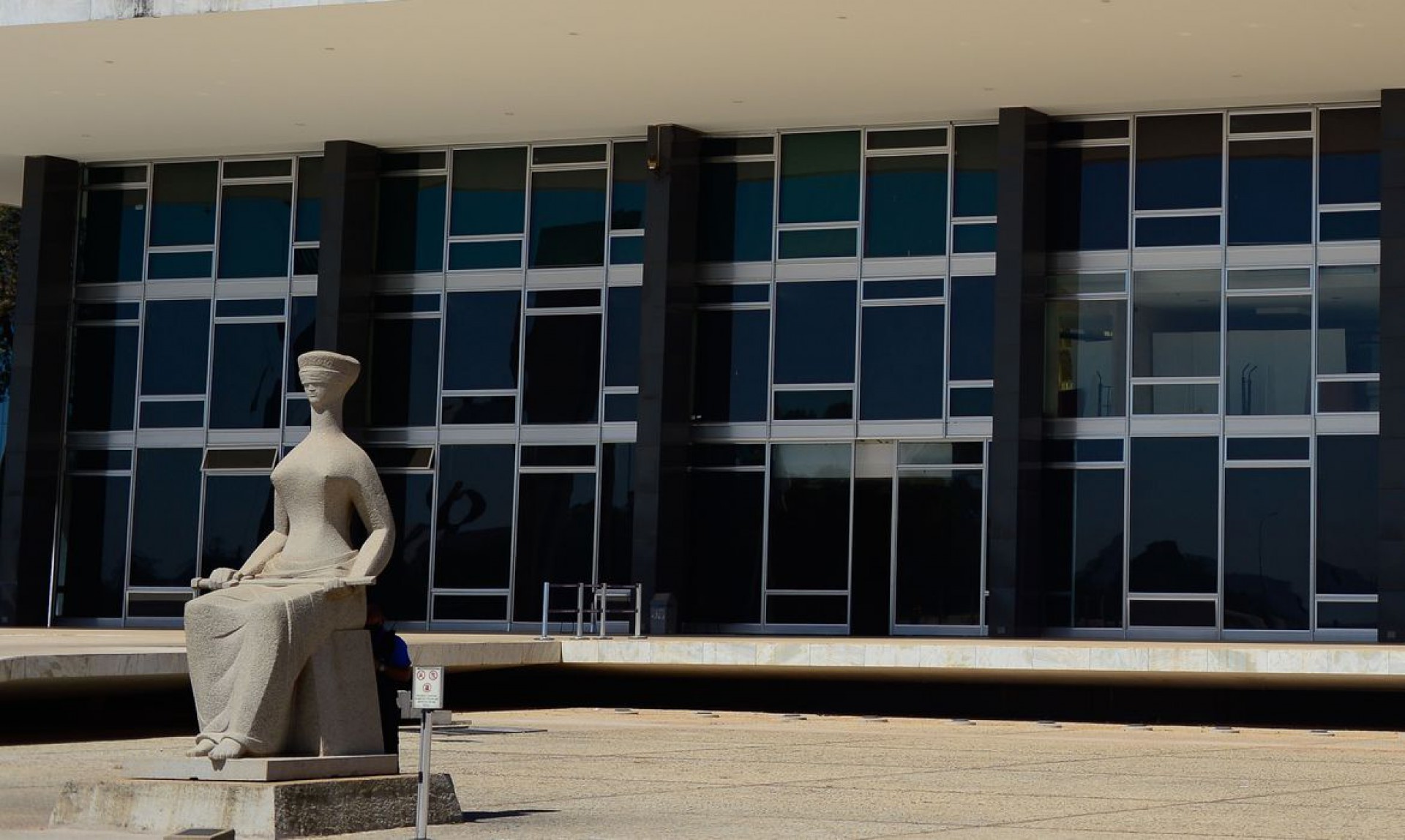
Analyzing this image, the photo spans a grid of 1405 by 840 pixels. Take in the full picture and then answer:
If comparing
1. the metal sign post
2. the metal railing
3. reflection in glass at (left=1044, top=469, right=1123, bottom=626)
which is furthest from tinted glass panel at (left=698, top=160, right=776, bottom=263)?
the metal sign post

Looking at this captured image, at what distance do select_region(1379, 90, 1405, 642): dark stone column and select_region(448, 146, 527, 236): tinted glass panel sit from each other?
1357 centimetres

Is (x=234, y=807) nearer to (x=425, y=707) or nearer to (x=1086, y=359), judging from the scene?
(x=425, y=707)

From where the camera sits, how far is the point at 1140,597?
29219mm

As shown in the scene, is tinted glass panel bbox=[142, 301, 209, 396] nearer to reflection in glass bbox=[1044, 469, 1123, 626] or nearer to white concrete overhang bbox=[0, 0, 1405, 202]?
white concrete overhang bbox=[0, 0, 1405, 202]

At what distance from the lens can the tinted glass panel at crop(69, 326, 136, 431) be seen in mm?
34562

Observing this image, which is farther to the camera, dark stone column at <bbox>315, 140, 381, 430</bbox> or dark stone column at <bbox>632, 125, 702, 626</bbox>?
dark stone column at <bbox>315, 140, 381, 430</bbox>

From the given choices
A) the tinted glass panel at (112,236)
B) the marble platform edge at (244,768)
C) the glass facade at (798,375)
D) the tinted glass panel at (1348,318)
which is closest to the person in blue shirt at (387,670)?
the marble platform edge at (244,768)

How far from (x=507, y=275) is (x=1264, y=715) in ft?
47.0

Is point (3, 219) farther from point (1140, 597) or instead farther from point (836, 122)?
point (1140, 597)

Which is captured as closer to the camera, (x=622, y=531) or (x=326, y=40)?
(x=326, y=40)

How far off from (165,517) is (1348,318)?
19651 mm

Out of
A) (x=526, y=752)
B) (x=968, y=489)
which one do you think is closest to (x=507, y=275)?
(x=968, y=489)

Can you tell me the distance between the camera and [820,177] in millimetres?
31500

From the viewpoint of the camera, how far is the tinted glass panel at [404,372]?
3312 cm
